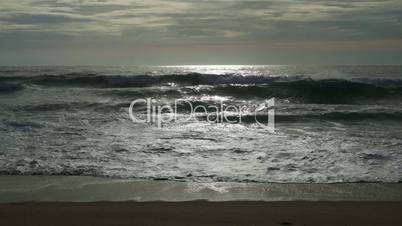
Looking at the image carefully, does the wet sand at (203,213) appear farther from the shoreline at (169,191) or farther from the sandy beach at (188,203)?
the shoreline at (169,191)

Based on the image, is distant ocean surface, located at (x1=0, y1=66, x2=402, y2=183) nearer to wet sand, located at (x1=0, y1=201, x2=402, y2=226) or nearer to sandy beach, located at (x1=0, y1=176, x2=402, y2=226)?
→ sandy beach, located at (x1=0, y1=176, x2=402, y2=226)

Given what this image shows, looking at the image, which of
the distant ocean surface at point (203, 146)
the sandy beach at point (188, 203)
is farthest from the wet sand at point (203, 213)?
the distant ocean surface at point (203, 146)

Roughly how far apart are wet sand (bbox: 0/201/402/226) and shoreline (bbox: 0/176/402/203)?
0.27 metres

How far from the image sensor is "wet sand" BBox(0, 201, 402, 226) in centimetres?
407

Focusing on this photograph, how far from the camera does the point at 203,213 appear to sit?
4.37 metres

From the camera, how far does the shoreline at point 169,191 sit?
5.00m

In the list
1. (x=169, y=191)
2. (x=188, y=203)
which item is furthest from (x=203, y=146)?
(x=188, y=203)

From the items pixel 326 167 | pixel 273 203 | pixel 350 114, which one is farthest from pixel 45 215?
pixel 350 114

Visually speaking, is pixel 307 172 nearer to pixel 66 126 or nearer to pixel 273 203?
pixel 273 203

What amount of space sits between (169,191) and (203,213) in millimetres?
1020

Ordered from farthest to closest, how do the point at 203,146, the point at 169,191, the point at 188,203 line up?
the point at 203,146 < the point at 169,191 < the point at 188,203

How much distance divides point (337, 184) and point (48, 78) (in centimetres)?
2431

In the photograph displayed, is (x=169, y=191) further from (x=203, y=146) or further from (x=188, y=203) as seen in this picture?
(x=203, y=146)

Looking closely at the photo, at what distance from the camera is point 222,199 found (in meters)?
4.97
